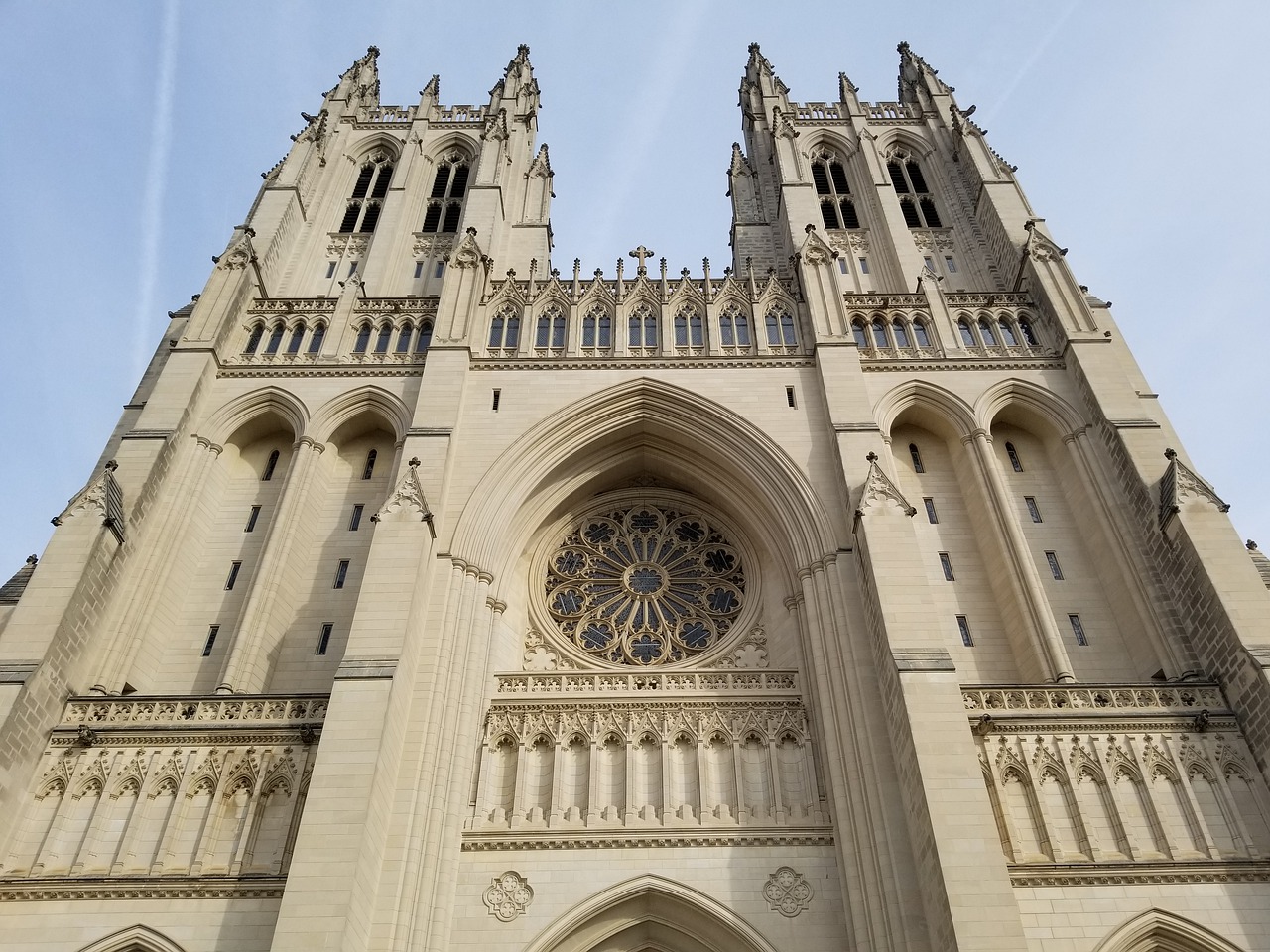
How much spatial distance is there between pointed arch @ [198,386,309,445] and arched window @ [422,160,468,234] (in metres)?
9.53

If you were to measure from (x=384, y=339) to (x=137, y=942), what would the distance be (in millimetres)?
13143

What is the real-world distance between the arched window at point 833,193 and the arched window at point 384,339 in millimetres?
12548

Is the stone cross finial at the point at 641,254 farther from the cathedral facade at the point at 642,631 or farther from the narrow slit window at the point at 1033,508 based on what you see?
the narrow slit window at the point at 1033,508

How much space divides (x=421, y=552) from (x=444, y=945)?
6.08 meters

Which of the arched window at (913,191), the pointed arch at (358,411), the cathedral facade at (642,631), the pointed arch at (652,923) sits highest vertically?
the arched window at (913,191)

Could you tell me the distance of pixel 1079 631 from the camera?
16.9m

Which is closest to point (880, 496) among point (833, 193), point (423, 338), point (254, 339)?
point (423, 338)

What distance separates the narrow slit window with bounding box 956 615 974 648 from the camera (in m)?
17.0

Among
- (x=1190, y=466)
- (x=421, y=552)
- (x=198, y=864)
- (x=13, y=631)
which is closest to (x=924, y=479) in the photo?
(x=1190, y=466)

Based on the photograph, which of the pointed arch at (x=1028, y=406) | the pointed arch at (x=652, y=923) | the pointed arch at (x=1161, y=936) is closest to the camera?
the pointed arch at (x=1161, y=936)

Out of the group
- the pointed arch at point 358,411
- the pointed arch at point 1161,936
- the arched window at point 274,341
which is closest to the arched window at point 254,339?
the arched window at point 274,341

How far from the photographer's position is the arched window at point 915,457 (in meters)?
20.0

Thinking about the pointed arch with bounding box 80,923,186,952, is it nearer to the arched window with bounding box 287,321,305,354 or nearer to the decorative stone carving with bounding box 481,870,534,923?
the decorative stone carving with bounding box 481,870,534,923

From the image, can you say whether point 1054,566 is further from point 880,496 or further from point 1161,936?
point 1161,936
